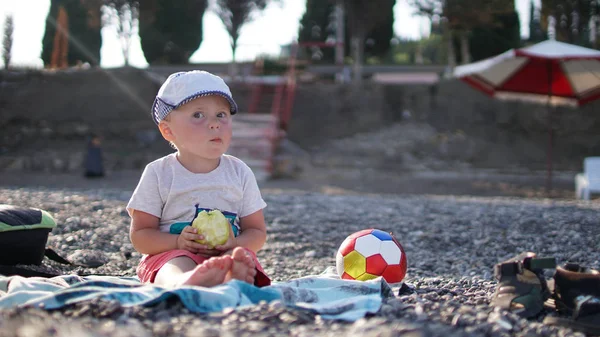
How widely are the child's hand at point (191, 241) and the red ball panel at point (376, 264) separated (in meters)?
1.05

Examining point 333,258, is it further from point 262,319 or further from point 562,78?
point 562,78

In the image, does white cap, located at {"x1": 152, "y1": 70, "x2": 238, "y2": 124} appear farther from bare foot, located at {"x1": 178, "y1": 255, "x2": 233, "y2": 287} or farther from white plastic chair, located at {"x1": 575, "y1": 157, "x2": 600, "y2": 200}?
white plastic chair, located at {"x1": 575, "y1": 157, "x2": 600, "y2": 200}

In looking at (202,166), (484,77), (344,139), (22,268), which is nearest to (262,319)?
(202,166)

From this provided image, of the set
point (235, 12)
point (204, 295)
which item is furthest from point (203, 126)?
point (235, 12)

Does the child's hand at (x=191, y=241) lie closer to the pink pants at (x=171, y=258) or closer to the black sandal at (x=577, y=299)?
the pink pants at (x=171, y=258)

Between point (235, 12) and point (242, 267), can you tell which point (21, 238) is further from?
point (235, 12)

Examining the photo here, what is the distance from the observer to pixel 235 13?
2181 cm

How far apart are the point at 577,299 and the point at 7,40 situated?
23815 millimetres

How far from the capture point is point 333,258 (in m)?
5.30

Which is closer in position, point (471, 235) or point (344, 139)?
point (471, 235)

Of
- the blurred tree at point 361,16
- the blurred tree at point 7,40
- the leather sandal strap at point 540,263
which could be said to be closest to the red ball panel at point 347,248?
the leather sandal strap at point 540,263

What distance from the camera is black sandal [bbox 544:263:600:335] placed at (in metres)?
2.70

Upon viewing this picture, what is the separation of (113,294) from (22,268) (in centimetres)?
133

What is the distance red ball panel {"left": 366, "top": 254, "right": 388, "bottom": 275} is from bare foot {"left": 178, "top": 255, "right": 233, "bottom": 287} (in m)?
1.18
